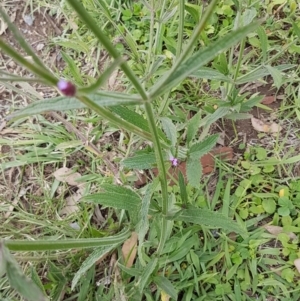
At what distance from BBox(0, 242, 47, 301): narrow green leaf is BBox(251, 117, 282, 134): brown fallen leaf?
1.46 m

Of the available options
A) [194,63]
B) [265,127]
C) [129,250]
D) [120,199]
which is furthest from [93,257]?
[265,127]

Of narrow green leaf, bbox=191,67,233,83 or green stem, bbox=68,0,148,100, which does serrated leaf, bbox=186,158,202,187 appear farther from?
green stem, bbox=68,0,148,100

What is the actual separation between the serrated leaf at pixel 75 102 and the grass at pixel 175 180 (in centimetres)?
66

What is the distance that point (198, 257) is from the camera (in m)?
1.89

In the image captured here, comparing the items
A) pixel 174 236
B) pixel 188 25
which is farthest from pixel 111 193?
pixel 188 25

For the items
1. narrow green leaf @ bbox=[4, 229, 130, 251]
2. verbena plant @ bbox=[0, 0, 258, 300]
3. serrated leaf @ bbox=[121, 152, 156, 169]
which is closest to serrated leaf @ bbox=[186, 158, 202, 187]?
verbena plant @ bbox=[0, 0, 258, 300]

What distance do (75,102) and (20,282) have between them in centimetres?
35

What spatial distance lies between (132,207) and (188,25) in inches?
42.0

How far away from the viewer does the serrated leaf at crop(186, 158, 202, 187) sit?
1432 mm

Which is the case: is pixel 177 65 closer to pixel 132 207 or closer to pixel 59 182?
pixel 132 207

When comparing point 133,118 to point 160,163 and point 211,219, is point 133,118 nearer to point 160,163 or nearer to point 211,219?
point 160,163

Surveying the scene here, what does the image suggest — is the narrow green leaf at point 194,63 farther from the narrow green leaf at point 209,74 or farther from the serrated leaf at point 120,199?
the narrow green leaf at point 209,74

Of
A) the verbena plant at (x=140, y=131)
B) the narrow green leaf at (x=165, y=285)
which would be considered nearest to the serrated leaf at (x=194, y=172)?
the verbena plant at (x=140, y=131)

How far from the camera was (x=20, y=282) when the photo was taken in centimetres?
72
